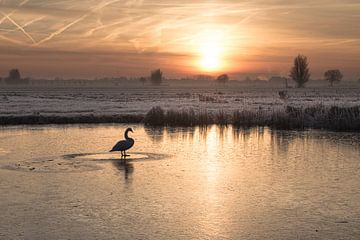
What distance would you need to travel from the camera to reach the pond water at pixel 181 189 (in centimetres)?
851

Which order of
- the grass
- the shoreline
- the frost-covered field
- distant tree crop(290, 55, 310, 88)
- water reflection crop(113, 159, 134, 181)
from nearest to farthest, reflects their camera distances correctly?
water reflection crop(113, 159, 134, 181) < the grass < the shoreline < the frost-covered field < distant tree crop(290, 55, 310, 88)

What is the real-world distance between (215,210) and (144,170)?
5.00 meters

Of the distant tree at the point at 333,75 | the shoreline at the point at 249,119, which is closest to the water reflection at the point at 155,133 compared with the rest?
the shoreline at the point at 249,119

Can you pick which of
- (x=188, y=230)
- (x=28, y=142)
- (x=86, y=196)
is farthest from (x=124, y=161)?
(x=188, y=230)

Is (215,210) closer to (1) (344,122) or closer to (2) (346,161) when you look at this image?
(2) (346,161)

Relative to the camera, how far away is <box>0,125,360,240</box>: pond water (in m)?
8.51

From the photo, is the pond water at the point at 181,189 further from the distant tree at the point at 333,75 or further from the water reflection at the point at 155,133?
the distant tree at the point at 333,75

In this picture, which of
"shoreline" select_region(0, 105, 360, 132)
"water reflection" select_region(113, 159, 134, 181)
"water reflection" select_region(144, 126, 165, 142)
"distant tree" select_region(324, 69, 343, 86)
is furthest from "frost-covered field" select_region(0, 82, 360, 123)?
"distant tree" select_region(324, 69, 343, 86)

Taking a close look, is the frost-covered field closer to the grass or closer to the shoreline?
the shoreline

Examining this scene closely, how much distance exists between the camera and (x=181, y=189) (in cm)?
1167

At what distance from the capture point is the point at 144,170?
14359 mm

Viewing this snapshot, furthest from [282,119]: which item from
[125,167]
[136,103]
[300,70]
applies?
[300,70]

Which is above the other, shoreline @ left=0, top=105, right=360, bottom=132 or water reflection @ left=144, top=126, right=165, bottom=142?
shoreline @ left=0, top=105, right=360, bottom=132

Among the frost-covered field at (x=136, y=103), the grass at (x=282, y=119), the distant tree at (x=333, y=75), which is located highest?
the distant tree at (x=333, y=75)
